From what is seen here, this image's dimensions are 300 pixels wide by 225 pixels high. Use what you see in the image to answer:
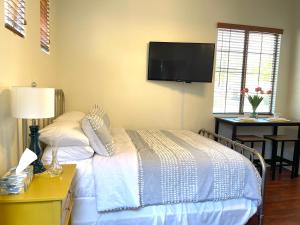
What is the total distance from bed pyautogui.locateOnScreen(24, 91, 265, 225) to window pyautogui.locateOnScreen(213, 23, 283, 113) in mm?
2070

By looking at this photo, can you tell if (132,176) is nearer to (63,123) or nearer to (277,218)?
(63,123)

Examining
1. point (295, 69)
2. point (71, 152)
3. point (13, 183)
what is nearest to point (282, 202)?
Result: point (295, 69)

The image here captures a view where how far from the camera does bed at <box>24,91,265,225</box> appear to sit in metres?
2.07

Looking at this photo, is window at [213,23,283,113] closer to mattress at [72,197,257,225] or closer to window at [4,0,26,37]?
mattress at [72,197,257,225]

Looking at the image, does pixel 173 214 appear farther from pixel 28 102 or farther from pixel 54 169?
pixel 28 102

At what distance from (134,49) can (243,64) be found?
1.87 metres

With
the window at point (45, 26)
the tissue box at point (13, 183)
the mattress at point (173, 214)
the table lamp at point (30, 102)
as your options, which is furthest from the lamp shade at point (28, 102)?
the window at point (45, 26)

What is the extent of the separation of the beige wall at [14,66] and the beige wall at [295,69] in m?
3.93

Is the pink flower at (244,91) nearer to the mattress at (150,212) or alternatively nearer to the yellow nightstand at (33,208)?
the mattress at (150,212)

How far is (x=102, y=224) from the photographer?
210 centimetres

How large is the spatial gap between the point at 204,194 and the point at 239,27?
118 inches

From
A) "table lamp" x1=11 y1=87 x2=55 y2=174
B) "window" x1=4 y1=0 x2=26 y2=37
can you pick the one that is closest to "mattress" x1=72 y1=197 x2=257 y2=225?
"table lamp" x1=11 y1=87 x2=55 y2=174

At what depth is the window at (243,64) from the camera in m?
4.15

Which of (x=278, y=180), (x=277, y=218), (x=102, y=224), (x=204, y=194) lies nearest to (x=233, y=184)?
(x=204, y=194)
